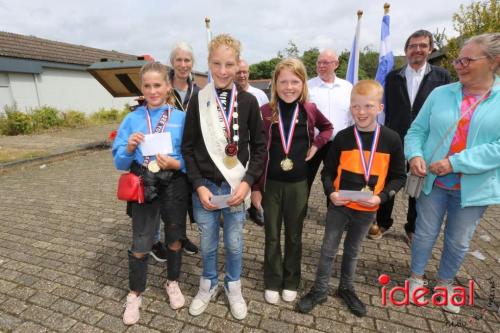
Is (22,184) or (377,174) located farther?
(22,184)

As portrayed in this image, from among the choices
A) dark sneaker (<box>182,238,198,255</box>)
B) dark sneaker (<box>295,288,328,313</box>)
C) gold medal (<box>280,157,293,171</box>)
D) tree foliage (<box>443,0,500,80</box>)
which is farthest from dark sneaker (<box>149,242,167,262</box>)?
tree foliage (<box>443,0,500,80</box>)

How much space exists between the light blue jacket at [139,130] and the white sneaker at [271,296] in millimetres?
1379

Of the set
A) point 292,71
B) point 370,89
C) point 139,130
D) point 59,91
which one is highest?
point 59,91

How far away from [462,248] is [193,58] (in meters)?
3.15

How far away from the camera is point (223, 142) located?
2.29 m

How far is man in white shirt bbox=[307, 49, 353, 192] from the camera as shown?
371cm

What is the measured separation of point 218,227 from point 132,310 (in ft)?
3.39

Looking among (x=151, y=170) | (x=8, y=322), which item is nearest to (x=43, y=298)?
(x=8, y=322)

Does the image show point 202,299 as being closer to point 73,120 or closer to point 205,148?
point 205,148

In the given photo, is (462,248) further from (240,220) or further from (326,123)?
(240,220)

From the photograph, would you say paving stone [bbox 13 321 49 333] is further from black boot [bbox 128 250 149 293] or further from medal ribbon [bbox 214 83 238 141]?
medal ribbon [bbox 214 83 238 141]

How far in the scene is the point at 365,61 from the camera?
64.9 metres

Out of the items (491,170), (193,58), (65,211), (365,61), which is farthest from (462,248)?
(365,61)

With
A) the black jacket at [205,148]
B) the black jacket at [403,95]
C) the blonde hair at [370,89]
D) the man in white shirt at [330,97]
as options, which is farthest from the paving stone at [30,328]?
the black jacket at [403,95]
